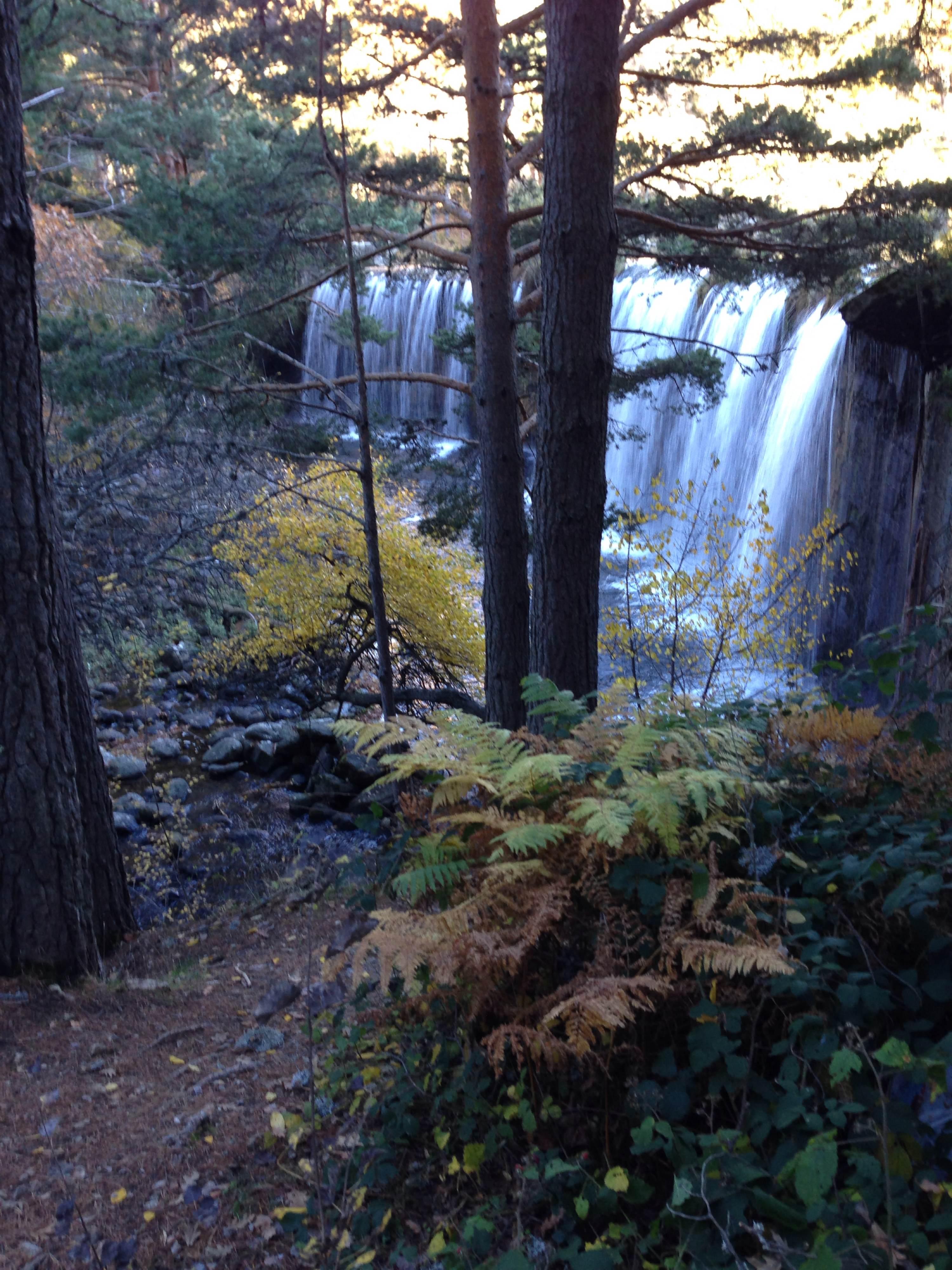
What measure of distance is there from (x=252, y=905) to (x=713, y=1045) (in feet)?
16.9

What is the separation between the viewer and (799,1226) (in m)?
1.68

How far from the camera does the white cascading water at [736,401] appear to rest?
11.8 meters

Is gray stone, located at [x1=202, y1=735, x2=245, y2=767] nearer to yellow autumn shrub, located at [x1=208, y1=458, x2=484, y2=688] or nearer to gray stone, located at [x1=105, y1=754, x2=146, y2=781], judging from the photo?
gray stone, located at [x1=105, y1=754, x2=146, y2=781]

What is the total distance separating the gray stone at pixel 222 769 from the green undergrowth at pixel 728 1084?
24.8 feet

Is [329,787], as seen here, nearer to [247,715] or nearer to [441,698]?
[441,698]

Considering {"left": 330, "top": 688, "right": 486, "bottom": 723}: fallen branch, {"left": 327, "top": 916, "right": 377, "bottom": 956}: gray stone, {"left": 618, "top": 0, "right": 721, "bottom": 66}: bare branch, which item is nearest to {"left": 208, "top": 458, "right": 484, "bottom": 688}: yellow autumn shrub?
{"left": 330, "top": 688, "right": 486, "bottom": 723}: fallen branch

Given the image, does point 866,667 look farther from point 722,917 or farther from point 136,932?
point 136,932

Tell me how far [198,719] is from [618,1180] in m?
10.5

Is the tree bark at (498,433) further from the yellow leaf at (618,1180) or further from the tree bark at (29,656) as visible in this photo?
the yellow leaf at (618,1180)

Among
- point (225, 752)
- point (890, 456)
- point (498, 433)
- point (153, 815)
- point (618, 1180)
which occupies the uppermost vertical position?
point (890, 456)

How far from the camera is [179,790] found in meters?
9.64

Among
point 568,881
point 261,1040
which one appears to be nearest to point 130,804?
point 261,1040

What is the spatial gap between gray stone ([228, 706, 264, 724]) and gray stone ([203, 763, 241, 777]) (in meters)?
1.39

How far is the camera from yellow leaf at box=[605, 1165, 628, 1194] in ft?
6.22
